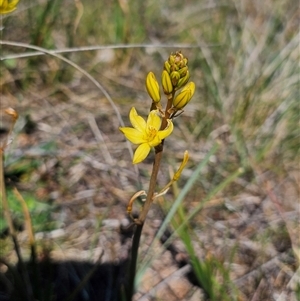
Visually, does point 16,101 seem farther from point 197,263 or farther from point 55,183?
point 197,263

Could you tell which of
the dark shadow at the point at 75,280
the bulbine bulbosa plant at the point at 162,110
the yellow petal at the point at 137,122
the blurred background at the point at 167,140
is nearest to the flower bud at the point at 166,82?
the bulbine bulbosa plant at the point at 162,110

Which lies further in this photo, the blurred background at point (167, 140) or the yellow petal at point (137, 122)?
the blurred background at point (167, 140)

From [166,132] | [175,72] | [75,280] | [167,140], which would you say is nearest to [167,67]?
[175,72]

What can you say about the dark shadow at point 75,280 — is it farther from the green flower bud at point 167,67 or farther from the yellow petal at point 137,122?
the green flower bud at point 167,67

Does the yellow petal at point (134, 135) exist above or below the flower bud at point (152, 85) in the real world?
below

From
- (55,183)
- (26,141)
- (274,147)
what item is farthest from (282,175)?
(26,141)

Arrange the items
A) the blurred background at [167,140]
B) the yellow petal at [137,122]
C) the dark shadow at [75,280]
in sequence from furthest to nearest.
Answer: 1. the blurred background at [167,140]
2. the dark shadow at [75,280]
3. the yellow petal at [137,122]

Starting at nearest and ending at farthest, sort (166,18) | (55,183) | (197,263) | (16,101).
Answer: (197,263) < (55,183) < (16,101) < (166,18)
